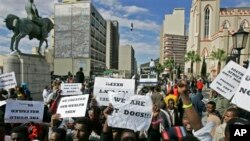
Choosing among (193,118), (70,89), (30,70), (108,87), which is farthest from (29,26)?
(193,118)

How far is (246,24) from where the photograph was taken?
9619 cm

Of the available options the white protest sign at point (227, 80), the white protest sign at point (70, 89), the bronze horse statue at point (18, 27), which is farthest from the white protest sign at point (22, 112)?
the bronze horse statue at point (18, 27)

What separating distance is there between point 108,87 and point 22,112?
162cm

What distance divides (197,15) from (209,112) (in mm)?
88092

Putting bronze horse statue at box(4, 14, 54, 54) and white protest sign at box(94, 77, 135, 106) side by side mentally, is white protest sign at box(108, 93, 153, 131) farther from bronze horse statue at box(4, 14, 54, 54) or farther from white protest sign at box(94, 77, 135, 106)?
bronze horse statue at box(4, 14, 54, 54)

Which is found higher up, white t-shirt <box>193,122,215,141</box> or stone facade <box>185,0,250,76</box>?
stone facade <box>185,0,250,76</box>

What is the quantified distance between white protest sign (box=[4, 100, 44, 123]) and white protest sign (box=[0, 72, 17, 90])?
327 centimetres

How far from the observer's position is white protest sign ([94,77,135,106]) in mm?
6582

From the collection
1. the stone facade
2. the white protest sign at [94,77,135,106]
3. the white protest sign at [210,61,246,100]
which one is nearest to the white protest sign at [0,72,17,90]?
the white protest sign at [94,77,135,106]

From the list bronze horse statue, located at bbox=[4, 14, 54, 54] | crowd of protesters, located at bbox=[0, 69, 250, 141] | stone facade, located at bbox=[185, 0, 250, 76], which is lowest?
crowd of protesters, located at bbox=[0, 69, 250, 141]

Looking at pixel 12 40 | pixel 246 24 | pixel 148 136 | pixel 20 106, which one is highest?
pixel 246 24

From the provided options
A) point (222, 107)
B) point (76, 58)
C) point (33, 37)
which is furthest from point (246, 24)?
point (222, 107)

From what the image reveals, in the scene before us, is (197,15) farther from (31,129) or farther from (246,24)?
(31,129)

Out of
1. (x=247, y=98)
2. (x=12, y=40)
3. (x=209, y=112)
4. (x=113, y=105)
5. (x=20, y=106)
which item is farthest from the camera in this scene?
(x=12, y=40)
